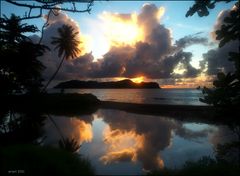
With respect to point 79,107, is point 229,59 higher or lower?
lower

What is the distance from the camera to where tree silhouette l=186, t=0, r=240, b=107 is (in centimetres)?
351

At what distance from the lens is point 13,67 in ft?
81.1

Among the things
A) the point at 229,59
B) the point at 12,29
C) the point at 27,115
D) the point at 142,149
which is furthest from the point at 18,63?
the point at 229,59

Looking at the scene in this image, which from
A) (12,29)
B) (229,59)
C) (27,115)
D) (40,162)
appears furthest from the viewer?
(27,115)

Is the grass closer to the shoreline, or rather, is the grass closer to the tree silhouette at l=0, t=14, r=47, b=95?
the tree silhouette at l=0, t=14, r=47, b=95

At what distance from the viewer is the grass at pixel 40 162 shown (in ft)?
26.7

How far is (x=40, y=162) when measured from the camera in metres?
8.78

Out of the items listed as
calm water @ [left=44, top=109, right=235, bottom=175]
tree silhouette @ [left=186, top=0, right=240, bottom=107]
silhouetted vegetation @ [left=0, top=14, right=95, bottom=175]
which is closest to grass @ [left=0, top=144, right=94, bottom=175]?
silhouetted vegetation @ [left=0, top=14, right=95, bottom=175]

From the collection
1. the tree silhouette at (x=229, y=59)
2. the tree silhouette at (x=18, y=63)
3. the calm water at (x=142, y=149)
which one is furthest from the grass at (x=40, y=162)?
the tree silhouette at (x=18, y=63)

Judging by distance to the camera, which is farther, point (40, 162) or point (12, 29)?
point (12, 29)

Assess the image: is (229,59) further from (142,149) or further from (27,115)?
(27,115)

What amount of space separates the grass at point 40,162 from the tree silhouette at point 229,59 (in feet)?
20.2

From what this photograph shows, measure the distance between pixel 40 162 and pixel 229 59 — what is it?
7637 millimetres

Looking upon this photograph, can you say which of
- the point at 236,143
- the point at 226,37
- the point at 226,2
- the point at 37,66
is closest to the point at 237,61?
the point at 226,37
